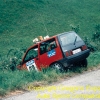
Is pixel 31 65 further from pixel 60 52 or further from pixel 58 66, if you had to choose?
pixel 60 52

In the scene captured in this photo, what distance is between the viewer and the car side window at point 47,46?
10.7 metres

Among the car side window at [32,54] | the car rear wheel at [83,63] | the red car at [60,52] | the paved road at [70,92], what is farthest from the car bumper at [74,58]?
the car side window at [32,54]

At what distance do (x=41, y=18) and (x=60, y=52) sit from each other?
28.6 metres

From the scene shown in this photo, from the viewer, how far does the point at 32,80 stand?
9.32 metres

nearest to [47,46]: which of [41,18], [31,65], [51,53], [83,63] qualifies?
[51,53]

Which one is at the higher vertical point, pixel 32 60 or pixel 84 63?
pixel 32 60

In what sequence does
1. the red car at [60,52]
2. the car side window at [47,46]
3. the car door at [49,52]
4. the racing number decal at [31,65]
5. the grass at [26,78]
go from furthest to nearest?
1. the racing number decal at [31,65]
2. the car side window at [47,46]
3. the car door at [49,52]
4. the red car at [60,52]
5. the grass at [26,78]

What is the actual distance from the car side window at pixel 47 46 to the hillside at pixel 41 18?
18606 mm

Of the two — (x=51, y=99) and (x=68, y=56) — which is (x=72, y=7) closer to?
(x=68, y=56)

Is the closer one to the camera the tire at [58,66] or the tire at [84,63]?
the tire at [58,66]

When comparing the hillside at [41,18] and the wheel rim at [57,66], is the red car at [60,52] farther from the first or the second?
the hillside at [41,18]

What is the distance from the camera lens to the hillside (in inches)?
1323

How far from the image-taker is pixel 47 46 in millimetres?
11000

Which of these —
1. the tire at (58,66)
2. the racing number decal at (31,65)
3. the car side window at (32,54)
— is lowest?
the tire at (58,66)
